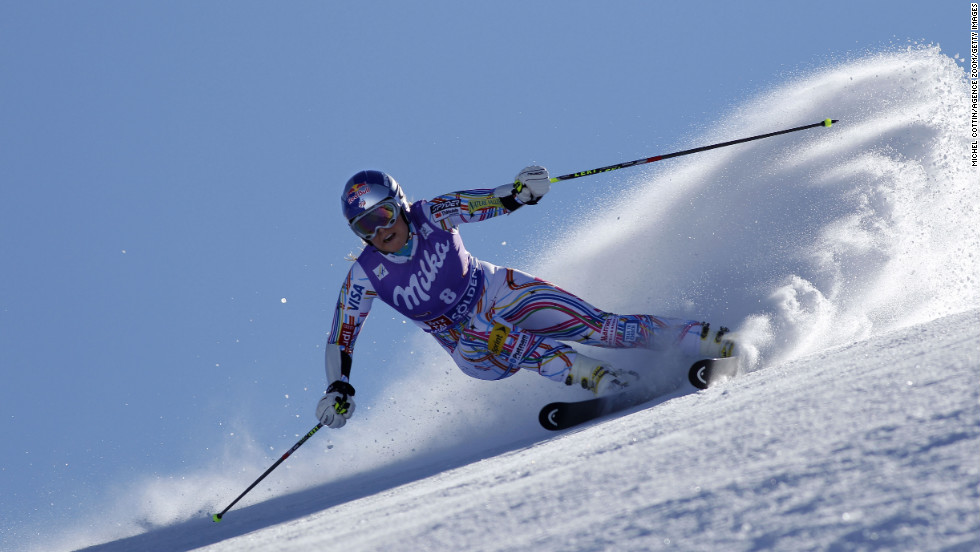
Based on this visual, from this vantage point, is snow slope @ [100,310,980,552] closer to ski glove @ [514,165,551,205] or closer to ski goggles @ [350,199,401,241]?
ski glove @ [514,165,551,205]

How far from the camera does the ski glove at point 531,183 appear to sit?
16.0 ft

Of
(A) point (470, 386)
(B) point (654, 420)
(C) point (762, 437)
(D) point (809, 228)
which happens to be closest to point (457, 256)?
(A) point (470, 386)

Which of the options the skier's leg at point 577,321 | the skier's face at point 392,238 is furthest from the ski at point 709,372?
the skier's face at point 392,238

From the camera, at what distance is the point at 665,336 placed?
509 centimetres

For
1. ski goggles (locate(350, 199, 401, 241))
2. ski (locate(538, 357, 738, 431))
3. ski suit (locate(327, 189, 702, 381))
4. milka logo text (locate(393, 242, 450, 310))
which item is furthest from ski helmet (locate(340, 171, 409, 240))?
ski (locate(538, 357, 738, 431))

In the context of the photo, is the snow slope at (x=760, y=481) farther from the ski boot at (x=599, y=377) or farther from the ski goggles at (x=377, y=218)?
the ski goggles at (x=377, y=218)

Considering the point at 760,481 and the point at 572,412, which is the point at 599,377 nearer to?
the point at 572,412

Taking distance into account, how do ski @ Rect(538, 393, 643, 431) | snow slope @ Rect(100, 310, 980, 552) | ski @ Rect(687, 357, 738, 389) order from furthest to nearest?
ski @ Rect(538, 393, 643, 431)
ski @ Rect(687, 357, 738, 389)
snow slope @ Rect(100, 310, 980, 552)

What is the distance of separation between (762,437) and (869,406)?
0.27m

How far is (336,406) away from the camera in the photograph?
5.06m

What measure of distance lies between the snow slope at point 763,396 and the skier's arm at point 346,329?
59cm

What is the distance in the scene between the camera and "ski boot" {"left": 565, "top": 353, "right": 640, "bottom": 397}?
15.7ft

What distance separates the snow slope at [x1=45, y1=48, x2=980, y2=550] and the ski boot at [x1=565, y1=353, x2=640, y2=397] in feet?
0.85

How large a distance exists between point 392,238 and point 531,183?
907 mm
